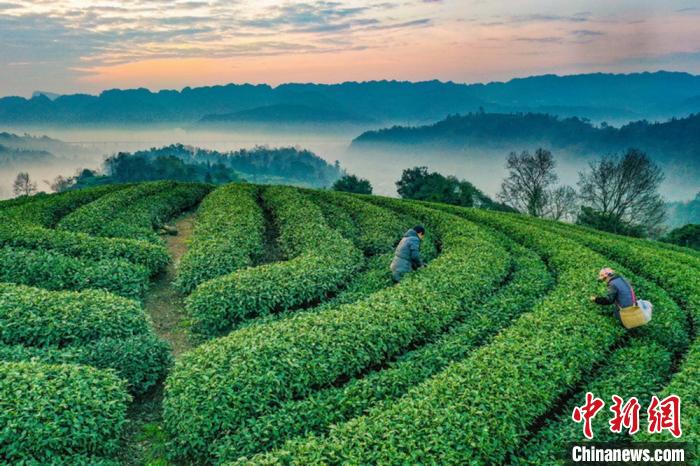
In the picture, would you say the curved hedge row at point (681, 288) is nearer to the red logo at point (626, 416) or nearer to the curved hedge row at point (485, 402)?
the red logo at point (626, 416)

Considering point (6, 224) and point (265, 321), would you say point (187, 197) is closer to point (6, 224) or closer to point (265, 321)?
point (6, 224)

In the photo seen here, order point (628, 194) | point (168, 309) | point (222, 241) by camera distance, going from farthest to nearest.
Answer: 1. point (628, 194)
2. point (222, 241)
3. point (168, 309)

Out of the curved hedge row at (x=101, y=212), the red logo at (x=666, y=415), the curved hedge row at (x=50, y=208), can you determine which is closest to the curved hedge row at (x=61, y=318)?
the curved hedge row at (x=101, y=212)

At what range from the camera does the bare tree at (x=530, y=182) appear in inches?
2361

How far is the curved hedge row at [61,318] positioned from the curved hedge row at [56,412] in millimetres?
2131

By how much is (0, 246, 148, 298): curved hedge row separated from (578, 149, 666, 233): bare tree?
52.1 m

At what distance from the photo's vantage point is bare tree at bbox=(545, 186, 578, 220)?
2554 inches

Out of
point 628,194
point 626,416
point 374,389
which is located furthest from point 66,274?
point 628,194

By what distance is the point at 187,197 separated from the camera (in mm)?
31406

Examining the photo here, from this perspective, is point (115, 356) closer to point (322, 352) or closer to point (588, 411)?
point (322, 352)

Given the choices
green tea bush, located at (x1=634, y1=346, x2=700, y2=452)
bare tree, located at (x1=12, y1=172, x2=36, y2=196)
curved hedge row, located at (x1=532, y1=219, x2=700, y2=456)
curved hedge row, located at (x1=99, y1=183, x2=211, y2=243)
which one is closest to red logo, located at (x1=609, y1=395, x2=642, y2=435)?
green tea bush, located at (x1=634, y1=346, x2=700, y2=452)

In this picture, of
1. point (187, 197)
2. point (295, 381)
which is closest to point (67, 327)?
point (295, 381)

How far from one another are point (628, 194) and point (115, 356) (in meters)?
55.8

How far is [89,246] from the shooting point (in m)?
18.1
